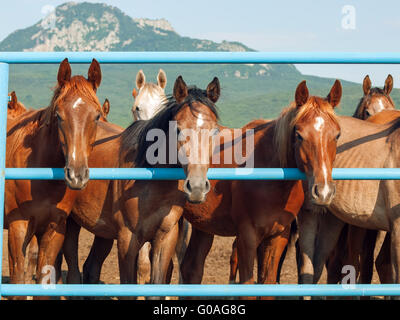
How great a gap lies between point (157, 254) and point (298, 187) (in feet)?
3.88

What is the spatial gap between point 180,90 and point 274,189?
113 cm

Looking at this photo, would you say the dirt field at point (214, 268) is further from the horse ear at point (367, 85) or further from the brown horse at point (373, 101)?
the horse ear at point (367, 85)

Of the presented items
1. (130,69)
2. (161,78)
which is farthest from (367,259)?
(130,69)

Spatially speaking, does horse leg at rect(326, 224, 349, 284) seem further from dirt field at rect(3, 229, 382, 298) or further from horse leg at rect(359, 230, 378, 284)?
dirt field at rect(3, 229, 382, 298)

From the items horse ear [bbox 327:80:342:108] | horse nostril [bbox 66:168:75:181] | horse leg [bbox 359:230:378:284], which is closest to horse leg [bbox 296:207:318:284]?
horse leg [bbox 359:230:378:284]

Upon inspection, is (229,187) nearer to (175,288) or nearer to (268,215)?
(268,215)

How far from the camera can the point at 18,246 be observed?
403 cm

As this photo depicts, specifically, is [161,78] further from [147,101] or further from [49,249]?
[49,249]

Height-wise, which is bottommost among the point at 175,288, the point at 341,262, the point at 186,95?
the point at 341,262

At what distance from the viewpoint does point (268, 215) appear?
13.9 ft

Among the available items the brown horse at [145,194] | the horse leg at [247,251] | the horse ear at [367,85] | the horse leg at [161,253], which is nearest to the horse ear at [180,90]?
the brown horse at [145,194]

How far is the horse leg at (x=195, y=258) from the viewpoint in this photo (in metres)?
5.29

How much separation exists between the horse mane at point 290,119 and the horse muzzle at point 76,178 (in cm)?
151
